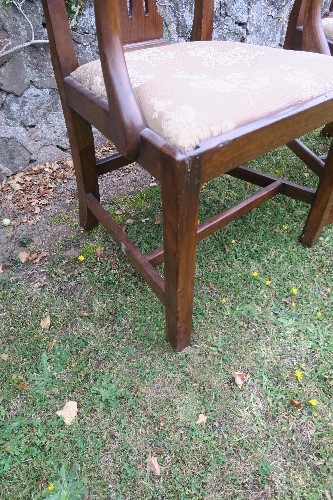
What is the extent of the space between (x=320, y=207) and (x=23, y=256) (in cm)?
121

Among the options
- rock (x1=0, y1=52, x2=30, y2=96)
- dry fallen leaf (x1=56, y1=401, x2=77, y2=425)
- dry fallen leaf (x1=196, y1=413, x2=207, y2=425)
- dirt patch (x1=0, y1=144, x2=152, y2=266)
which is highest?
rock (x1=0, y1=52, x2=30, y2=96)

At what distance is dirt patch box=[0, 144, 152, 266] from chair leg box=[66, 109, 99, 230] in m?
0.24

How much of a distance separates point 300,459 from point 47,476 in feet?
2.24

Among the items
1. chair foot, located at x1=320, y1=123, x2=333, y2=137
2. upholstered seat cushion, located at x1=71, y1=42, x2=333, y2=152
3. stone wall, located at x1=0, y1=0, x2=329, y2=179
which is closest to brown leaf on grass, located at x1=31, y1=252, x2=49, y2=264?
stone wall, located at x1=0, y1=0, x2=329, y2=179

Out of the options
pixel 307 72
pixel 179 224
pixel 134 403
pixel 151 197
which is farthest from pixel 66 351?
pixel 307 72

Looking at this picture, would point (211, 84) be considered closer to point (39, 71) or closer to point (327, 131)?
point (39, 71)

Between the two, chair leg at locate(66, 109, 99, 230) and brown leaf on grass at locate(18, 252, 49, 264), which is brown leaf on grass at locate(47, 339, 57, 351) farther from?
chair leg at locate(66, 109, 99, 230)

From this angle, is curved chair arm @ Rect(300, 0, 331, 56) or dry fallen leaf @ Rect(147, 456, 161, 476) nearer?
dry fallen leaf @ Rect(147, 456, 161, 476)

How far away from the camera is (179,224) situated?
0.91 metres

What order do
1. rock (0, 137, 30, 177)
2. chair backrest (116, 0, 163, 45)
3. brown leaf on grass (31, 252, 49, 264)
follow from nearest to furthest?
chair backrest (116, 0, 163, 45) → brown leaf on grass (31, 252, 49, 264) → rock (0, 137, 30, 177)

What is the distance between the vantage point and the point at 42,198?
1918 mm

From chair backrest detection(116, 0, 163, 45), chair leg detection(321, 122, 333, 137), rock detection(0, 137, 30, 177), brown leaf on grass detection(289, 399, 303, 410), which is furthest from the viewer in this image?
chair leg detection(321, 122, 333, 137)

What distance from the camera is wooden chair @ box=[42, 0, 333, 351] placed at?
858 millimetres

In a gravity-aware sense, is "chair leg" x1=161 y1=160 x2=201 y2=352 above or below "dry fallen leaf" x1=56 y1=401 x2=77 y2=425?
above
